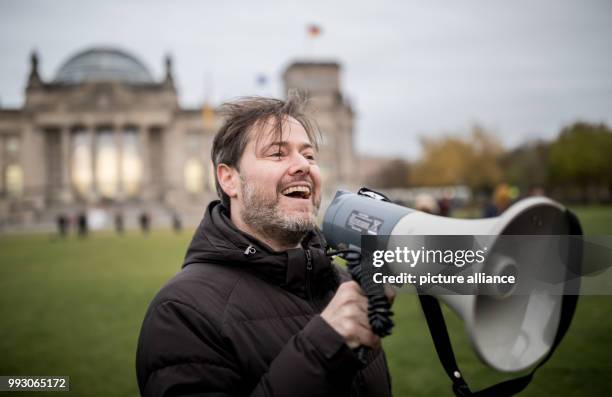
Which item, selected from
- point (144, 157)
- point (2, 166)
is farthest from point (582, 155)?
point (2, 166)

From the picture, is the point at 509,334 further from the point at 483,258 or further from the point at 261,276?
the point at 261,276

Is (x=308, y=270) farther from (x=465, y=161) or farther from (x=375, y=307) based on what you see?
(x=465, y=161)

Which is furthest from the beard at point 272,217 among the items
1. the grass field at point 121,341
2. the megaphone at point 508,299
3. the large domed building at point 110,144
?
the large domed building at point 110,144

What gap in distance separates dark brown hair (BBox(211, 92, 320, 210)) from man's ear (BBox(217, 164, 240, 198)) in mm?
29

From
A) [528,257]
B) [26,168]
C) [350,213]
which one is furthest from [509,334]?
[26,168]

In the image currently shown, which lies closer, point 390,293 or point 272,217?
point 390,293

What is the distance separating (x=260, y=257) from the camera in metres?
2.07

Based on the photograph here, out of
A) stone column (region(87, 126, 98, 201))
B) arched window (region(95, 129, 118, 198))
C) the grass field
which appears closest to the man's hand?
the grass field

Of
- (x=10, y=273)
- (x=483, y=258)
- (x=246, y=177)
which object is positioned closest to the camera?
(x=483, y=258)

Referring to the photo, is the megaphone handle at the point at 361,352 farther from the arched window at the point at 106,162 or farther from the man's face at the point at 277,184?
the arched window at the point at 106,162

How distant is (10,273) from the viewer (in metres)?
14.8

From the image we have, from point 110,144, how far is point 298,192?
67424 mm

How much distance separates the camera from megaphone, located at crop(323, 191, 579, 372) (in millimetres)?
1408

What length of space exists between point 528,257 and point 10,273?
1735cm
